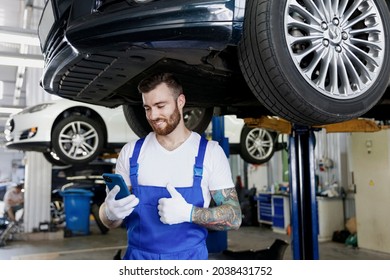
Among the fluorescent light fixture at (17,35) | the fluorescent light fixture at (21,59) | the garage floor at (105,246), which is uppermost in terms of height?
the fluorescent light fixture at (17,35)

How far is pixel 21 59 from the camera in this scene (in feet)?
11.0

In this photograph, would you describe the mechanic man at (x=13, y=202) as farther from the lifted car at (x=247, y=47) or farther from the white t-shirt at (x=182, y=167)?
the white t-shirt at (x=182, y=167)

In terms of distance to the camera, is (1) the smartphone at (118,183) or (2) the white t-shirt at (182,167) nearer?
(1) the smartphone at (118,183)

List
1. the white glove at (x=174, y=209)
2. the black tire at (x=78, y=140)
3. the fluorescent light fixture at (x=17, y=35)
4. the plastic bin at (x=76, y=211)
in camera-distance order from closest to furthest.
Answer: the white glove at (x=174, y=209), the fluorescent light fixture at (x=17, y=35), the black tire at (x=78, y=140), the plastic bin at (x=76, y=211)

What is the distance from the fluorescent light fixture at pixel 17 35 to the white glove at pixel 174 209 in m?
2.27

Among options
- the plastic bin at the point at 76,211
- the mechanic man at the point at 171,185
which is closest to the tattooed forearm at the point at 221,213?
the mechanic man at the point at 171,185

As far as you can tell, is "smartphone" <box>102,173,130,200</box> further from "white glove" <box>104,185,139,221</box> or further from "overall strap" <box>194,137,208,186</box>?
"overall strap" <box>194,137,208,186</box>

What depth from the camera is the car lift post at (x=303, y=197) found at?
2406 millimetres

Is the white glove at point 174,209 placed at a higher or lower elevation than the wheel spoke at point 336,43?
lower

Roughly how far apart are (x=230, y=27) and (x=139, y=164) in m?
0.49

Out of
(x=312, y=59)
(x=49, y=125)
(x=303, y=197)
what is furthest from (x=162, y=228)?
(x=49, y=125)

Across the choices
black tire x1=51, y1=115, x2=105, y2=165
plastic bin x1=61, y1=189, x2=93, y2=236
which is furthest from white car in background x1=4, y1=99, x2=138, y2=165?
plastic bin x1=61, y1=189, x2=93, y2=236

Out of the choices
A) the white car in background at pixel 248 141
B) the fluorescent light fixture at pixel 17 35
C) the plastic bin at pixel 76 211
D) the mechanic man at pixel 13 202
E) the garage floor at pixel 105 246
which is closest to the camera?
the fluorescent light fixture at pixel 17 35

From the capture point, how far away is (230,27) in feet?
4.03
